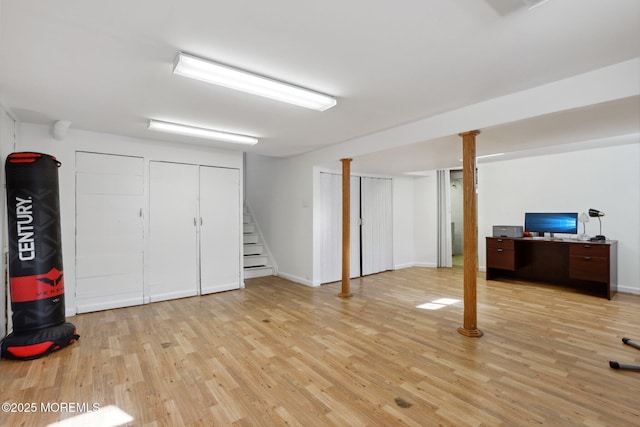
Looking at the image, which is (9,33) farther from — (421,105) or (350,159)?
(350,159)

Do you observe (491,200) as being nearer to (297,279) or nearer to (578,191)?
(578,191)

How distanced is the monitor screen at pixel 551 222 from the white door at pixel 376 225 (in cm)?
265

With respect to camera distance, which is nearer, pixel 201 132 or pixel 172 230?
pixel 201 132

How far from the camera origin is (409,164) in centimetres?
537

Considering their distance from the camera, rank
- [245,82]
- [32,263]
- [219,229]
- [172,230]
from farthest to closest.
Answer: [219,229] → [172,230] → [32,263] → [245,82]

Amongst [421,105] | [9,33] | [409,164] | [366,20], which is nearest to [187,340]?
[9,33]

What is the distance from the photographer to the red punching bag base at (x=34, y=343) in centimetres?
266

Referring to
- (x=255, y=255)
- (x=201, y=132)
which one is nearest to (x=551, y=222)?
(x=255, y=255)

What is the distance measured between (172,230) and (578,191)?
7.03 m

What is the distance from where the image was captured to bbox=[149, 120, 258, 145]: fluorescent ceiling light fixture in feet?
11.9

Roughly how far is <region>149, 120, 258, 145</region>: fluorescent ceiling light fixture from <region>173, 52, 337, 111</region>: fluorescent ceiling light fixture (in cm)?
167

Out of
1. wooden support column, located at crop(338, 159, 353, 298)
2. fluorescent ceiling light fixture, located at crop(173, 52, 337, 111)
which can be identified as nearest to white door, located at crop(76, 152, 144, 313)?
fluorescent ceiling light fixture, located at crop(173, 52, 337, 111)

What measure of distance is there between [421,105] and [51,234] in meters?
4.03

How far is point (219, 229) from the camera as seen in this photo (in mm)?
5105
